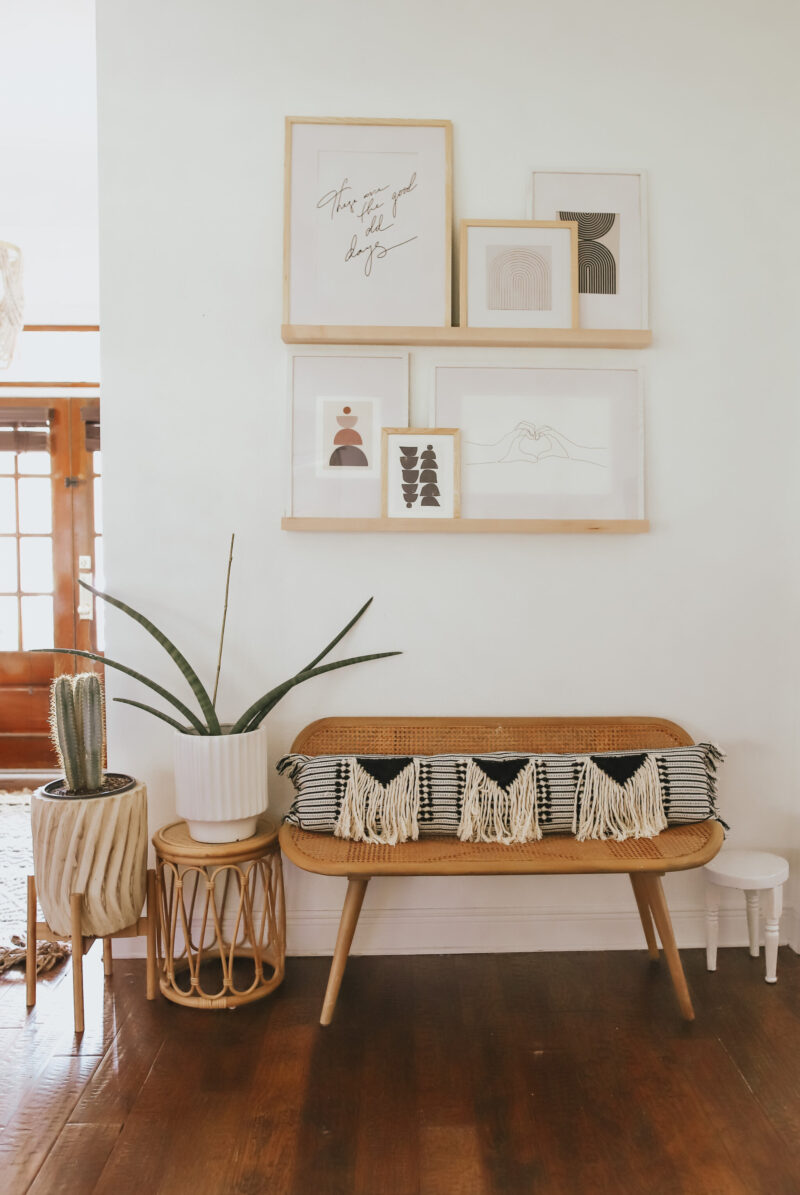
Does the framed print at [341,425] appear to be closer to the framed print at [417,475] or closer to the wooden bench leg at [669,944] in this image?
the framed print at [417,475]

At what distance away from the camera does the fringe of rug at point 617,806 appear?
2.30 metres

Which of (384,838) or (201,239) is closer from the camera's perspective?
(384,838)

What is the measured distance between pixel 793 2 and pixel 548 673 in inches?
83.9

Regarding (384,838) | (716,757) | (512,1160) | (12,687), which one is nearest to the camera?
(512,1160)

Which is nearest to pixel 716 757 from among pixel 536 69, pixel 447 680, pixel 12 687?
pixel 447 680

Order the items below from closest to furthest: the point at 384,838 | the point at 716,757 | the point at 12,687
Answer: the point at 384,838 < the point at 716,757 < the point at 12,687

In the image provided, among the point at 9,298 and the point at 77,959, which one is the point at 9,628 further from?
the point at 77,959

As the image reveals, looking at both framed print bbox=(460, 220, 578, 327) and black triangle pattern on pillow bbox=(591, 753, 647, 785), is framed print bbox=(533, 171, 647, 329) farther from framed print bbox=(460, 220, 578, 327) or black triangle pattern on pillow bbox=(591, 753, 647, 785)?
black triangle pattern on pillow bbox=(591, 753, 647, 785)

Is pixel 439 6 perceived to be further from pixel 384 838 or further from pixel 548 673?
pixel 384 838

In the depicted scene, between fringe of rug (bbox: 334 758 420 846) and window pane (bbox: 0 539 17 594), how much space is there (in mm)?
3432

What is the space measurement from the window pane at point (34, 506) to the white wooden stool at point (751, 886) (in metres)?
4.02

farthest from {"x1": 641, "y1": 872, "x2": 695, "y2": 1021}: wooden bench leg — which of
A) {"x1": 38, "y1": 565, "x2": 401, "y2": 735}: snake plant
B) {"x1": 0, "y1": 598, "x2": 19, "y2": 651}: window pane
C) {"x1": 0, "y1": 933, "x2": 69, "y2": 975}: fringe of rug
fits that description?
{"x1": 0, "y1": 598, "x2": 19, "y2": 651}: window pane

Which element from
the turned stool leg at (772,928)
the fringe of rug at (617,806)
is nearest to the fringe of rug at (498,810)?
the fringe of rug at (617,806)

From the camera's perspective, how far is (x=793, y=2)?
8.41ft
